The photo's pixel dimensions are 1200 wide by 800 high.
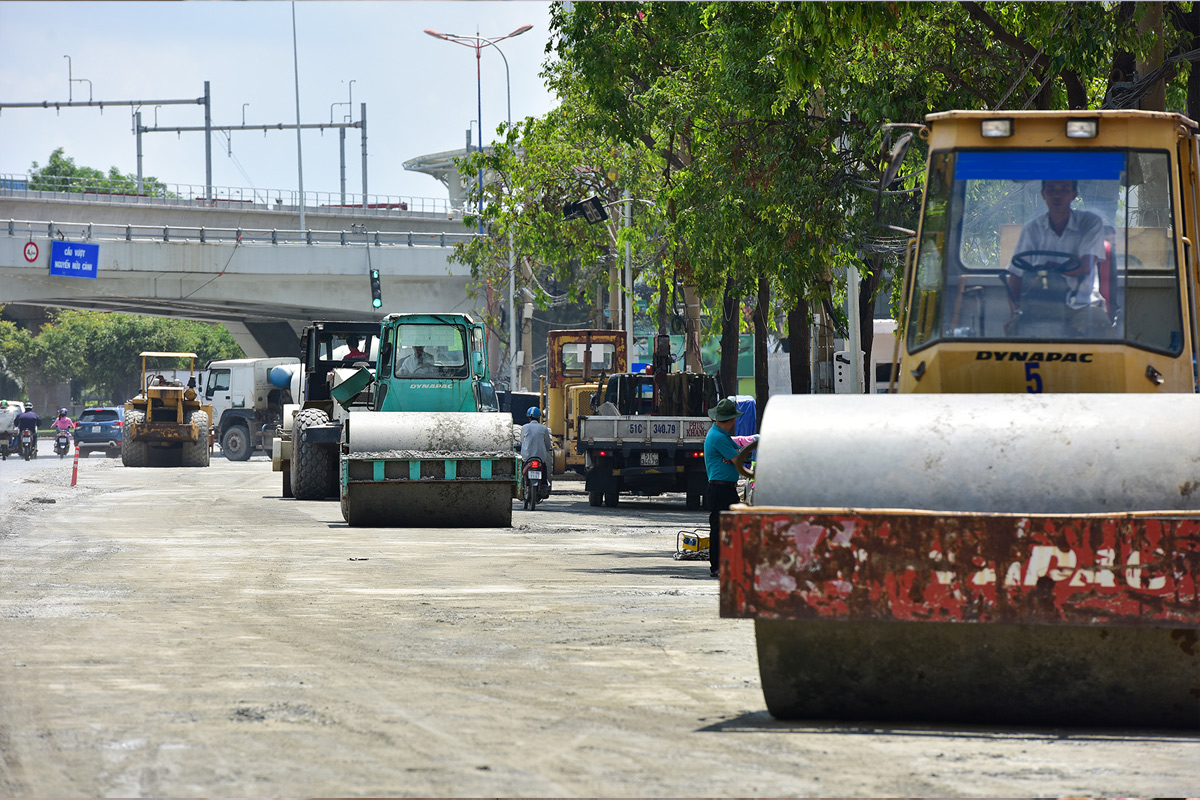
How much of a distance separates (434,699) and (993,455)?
3.09 m

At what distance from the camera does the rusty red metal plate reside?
21.9 feet

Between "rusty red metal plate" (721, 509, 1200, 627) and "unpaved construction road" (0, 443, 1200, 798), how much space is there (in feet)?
1.99

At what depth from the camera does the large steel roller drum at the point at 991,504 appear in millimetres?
6875

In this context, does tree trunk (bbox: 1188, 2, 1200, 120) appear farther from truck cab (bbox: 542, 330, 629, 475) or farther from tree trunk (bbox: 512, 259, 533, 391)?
tree trunk (bbox: 512, 259, 533, 391)

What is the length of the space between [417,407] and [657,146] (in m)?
10.8

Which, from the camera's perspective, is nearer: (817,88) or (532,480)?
(817,88)

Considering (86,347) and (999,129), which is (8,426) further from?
(86,347)

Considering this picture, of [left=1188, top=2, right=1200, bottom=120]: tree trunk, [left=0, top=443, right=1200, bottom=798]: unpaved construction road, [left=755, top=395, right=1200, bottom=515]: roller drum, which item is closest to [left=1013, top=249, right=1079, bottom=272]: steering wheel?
[left=755, top=395, right=1200, bottom=515]: roller drum

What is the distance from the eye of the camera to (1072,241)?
27.9 ft

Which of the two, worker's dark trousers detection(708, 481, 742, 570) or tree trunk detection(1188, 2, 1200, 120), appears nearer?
worker's dark trousers detection(708, 481, 742, 570)

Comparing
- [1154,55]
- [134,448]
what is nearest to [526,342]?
[134,448]

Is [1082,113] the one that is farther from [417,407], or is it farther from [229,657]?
[417,407]

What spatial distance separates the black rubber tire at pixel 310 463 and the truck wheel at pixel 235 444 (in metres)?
26.1

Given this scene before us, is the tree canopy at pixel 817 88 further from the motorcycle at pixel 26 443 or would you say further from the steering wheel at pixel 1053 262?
the motorcycle at pixel 26 443
